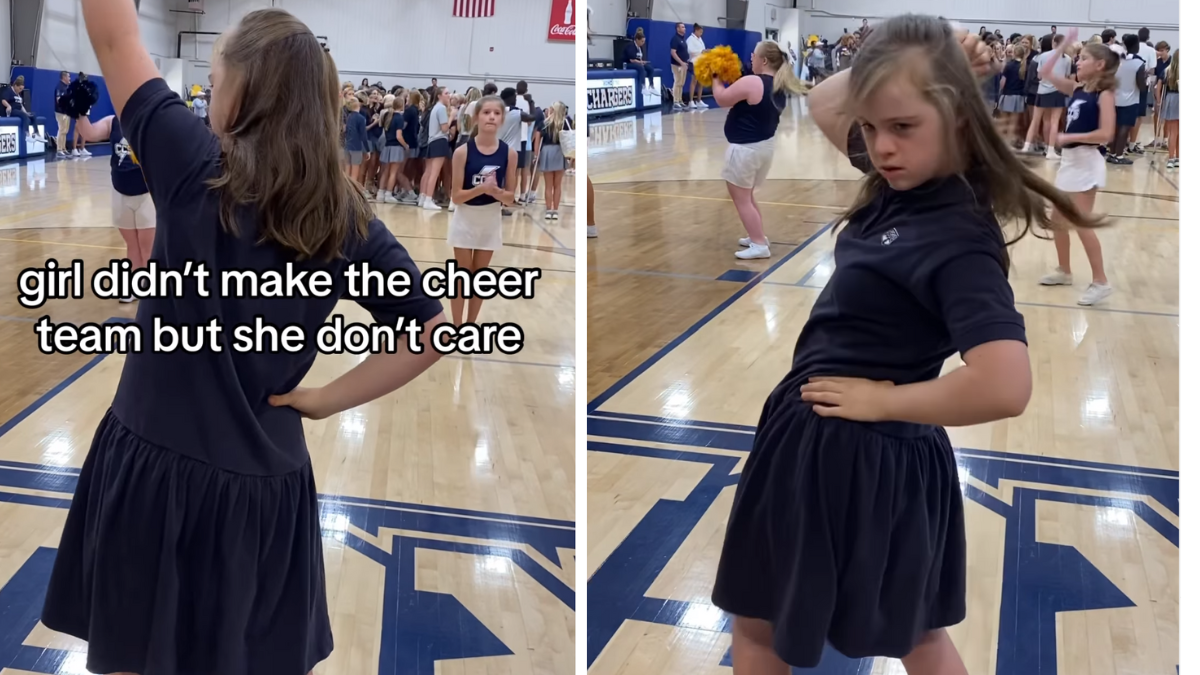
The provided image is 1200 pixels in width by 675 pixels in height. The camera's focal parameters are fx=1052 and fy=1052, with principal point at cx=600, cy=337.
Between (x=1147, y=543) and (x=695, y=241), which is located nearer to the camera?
(x=1147, y=543)

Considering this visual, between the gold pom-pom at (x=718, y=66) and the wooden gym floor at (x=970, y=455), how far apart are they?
1282 millimetres

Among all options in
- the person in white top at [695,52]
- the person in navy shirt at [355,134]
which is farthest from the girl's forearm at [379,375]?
the person in white top at [695,52]

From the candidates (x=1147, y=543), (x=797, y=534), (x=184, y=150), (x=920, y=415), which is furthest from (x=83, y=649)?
(x=1147, y=543)

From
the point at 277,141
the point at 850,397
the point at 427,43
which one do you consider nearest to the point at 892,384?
the point at 850,397

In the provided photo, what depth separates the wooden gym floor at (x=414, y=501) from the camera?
3.00 metres

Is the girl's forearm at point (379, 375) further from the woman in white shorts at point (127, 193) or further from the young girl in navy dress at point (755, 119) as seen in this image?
the young girl in navy dress at point (755, 119)

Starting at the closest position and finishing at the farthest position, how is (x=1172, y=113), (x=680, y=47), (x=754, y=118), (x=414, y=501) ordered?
(x=414, y=501) → (x=754, y=118) → (x=1172, y=113) → (x=680, y=47)

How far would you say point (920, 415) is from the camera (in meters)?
1.58

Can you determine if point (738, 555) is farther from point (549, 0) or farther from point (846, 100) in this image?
point (549, 0)

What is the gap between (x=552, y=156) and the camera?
11.8 metres

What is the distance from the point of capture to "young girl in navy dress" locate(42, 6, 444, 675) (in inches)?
62.8

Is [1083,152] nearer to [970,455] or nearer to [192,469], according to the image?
[970,455]

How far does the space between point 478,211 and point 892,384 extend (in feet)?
15.1

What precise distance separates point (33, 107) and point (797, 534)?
18059mm
